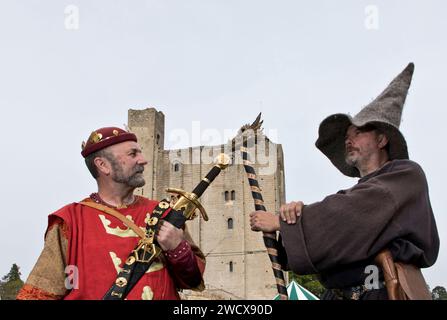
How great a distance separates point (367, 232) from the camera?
357 centimetres

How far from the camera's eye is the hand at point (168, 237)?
4.20 metres

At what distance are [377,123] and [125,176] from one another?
6.68 ft

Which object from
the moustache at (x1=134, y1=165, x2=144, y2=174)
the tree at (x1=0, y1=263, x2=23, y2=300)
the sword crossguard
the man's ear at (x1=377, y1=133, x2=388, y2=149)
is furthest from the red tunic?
the tree at (x1=0, y1=263, x2=23, y2=300)

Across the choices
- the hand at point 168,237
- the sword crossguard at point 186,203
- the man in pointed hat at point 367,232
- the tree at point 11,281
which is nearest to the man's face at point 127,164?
the sword crossguard at point 186,203

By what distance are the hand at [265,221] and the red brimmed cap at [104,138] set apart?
1.33 metres

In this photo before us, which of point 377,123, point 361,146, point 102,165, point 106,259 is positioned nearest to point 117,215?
point 106,259

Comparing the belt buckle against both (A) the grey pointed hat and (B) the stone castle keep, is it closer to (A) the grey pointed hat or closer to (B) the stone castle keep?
(A) the grey pointed hat

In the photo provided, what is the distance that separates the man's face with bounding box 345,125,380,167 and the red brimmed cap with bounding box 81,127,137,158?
1789 millimetres

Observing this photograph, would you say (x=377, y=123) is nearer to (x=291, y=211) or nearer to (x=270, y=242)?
(x=291, y=211)

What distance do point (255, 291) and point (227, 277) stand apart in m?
3.48

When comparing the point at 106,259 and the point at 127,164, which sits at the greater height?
the point at 127,164

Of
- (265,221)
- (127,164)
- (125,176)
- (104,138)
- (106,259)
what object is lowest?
(106,259)

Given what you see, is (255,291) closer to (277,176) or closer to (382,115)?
(277,176)
